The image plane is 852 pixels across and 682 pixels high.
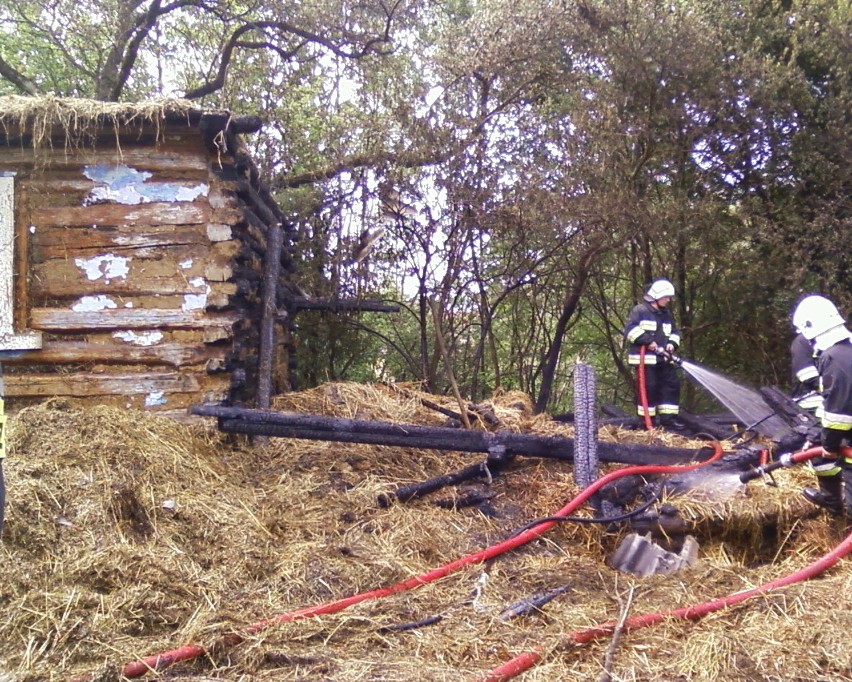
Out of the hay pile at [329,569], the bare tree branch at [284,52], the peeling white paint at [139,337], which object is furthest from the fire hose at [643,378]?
the bare tree branch at [284,52]

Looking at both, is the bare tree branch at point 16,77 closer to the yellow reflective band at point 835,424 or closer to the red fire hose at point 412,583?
the red fire hose at point 412,583

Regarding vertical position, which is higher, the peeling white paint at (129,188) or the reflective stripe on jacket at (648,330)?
the peeling white paint at (129,188)

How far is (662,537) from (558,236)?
5.65 meters

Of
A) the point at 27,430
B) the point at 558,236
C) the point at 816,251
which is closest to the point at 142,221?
the point at 27,430

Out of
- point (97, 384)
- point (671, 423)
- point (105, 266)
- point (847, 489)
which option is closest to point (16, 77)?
point (105, 266)

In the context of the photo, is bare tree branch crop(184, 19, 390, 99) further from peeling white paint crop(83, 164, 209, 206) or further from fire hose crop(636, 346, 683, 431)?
fire hose crop(636, 346, 683, 431)

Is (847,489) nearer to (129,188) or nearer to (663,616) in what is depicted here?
(663,616)

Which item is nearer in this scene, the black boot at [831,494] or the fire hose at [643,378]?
the black boot at [831,494]

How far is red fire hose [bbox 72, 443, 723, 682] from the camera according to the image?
3654 mm

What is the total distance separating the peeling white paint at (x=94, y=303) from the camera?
685 cm

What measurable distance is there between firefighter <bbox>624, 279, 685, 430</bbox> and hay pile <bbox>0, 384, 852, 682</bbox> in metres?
2.52

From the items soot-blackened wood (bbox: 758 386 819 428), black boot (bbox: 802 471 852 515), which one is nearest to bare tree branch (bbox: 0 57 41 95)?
soot-blackened wood (bbox: 758 386 819 428)

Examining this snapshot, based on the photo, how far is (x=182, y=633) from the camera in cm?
397

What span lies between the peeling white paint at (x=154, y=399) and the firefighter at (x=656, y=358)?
5.21 meters
